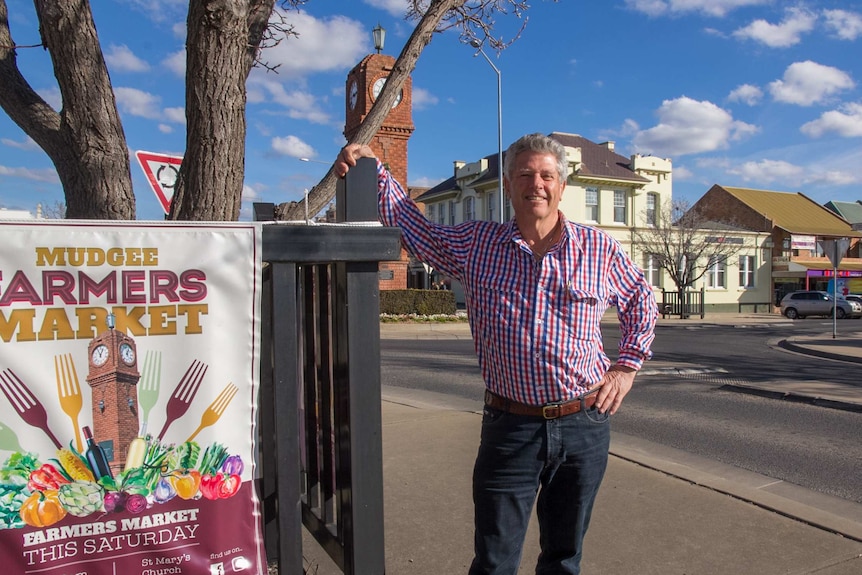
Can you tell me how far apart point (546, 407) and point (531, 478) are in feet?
0.86

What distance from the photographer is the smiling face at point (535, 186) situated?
247 cm

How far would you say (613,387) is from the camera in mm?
2506

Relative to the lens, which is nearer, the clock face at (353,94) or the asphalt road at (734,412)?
the asphalt road at (734,412)

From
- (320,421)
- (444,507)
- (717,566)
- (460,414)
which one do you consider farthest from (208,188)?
(460,414)

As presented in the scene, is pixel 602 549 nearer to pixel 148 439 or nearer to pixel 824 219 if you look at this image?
pixel 148 439

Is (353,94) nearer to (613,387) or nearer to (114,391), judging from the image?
(613,387)

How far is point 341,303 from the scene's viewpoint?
2127mm

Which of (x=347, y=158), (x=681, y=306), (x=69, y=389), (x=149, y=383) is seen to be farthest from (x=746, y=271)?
(x=69, y=389)

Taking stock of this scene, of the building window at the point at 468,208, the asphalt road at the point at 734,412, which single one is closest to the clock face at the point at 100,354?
the asphalt road at the point at 734,412

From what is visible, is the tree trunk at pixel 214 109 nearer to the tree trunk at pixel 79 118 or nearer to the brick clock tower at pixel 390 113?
the tree trunk at pixel 79 118

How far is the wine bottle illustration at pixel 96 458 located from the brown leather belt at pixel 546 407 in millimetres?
1277

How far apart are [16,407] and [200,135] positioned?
1.55m

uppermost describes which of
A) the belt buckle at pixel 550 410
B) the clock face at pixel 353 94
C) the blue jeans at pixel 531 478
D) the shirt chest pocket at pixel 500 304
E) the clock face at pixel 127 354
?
the clock face at pixel 353 94

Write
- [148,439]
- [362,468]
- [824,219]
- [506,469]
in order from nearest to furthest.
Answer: [148,439], [362,468], [506,469], [824,219]
